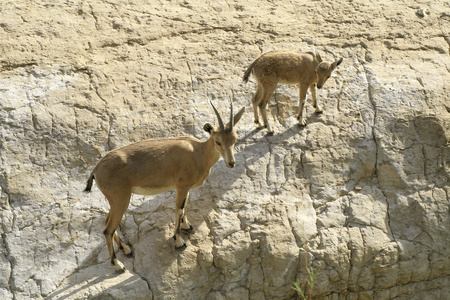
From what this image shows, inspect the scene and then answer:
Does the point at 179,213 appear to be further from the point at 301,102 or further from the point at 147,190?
the point at 301,102

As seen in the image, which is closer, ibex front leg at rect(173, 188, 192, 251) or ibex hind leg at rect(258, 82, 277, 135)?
ibex front leg at rect(173, 188, 192, 251)

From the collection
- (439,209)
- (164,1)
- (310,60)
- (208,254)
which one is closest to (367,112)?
(310,60)

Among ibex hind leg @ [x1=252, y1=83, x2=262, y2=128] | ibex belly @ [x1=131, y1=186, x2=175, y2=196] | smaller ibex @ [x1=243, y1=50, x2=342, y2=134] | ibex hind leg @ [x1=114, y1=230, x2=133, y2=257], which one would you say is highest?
smaller ibex @ [x1=243, y1=50, x2=342, y2=134]

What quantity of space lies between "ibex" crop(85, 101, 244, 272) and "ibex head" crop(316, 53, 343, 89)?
256cm

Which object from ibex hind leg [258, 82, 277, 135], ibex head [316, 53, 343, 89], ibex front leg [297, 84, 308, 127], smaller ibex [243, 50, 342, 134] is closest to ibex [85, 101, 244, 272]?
ibex hind leg [258, 82, 277, 135]

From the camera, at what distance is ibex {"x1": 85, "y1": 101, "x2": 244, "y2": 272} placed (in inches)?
319

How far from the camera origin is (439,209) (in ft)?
32.1

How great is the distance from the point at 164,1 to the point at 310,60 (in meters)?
4.22

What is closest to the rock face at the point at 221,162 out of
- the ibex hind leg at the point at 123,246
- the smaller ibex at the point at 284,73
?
the ibex hind leg at the point at 123,246

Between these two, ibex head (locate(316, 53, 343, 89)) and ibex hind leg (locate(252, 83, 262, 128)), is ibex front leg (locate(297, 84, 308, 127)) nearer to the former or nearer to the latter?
ibex head (locate(316, 53, 343, 89))

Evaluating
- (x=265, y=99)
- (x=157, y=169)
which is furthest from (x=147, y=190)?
(x=265, y=99)

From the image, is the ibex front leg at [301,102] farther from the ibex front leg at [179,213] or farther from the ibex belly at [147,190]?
the ibex belly at [147,190]

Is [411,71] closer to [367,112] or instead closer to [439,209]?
[367,112]

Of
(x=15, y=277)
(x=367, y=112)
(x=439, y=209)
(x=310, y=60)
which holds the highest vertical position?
(x=310, y=60)
